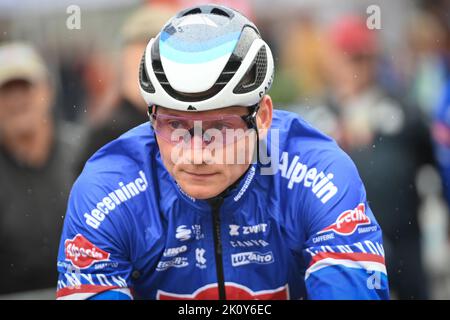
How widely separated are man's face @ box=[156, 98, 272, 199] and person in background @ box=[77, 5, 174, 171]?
2.24m

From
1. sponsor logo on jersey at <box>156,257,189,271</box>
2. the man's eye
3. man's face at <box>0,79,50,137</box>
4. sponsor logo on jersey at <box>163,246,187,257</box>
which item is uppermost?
man's face at <box>0,79,50,137</box>

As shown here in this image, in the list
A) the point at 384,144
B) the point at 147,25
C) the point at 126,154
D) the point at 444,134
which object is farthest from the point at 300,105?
the point at 126,154

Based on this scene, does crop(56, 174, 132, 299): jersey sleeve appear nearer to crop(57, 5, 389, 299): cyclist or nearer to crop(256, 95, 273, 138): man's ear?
crop(57, 5, 389, 299): cyclist

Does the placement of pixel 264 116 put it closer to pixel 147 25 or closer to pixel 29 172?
pixel 147 25

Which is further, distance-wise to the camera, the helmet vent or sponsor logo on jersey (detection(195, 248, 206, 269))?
sponsor logo on jersey (detection(195, 248, 206, 269))

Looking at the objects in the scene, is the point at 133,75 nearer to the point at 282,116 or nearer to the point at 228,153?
the point at 282,116

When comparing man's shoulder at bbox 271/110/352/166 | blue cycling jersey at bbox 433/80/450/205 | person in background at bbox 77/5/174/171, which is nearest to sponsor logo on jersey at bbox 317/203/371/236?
man's shoulder at bbox 271/110/352/166

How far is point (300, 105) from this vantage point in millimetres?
8945

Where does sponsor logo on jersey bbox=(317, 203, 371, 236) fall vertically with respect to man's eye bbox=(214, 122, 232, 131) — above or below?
below

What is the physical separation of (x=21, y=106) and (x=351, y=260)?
3.72 metres

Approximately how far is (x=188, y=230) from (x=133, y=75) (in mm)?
2425

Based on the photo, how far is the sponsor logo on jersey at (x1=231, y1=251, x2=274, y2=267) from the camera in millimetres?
4039

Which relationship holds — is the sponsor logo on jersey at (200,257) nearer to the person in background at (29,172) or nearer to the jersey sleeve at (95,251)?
the jersey sleeve at (95,251)

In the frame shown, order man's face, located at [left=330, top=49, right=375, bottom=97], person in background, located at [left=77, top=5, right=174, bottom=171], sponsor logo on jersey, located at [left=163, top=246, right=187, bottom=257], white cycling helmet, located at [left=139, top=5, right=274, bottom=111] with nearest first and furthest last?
white cycling helmet, located at [left=139, top=5, right=274, bottom=111]
sponsor logo on jersey, located at [left=163, top=246, right=187, bottom=257]
person in background, located at [left=77, top=5, right=174, bottom=171]
man's face, located at [left=330, top=49, right=375, bottom=97]
